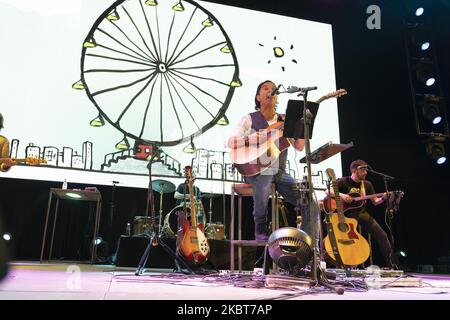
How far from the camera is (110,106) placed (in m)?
4.54

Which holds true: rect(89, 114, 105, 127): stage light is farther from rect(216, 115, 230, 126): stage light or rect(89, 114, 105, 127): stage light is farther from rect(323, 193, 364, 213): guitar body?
rect(323, 193, 364, 213): guitar body

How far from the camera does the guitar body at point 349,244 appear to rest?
4.24m

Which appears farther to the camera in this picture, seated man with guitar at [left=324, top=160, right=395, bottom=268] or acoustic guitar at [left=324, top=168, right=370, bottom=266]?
seated man with guitar at [left=324, top=160, right=395, bottom=268]

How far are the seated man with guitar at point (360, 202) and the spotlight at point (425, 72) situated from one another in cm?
197

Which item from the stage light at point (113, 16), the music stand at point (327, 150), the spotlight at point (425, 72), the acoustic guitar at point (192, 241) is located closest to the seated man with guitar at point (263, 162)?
the music stand at point (327, 150)

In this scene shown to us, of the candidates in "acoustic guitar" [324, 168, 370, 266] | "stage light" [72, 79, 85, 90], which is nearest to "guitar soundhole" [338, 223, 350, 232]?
"acoustic guitar" [324, 168, 370, 266]

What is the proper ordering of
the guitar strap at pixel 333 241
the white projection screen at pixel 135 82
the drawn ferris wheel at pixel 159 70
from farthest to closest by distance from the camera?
the drawn ferris wheel at pixel 159 70 → the white projection screen at pixel 135 82 → the guitar strap at pixel 333 241

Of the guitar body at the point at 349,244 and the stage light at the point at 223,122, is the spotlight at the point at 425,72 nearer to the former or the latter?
the guitar body at the point at 349,244

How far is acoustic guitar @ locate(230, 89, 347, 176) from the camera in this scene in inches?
118

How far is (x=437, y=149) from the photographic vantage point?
5.38 meters

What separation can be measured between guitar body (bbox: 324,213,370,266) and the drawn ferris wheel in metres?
1.95

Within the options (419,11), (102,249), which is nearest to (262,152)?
(102,249)

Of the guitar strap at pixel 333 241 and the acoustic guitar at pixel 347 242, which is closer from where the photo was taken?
the guitar strap at pixel 333 241

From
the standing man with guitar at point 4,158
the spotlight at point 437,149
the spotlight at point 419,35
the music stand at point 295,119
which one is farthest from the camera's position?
the spotlight at point 419,35
